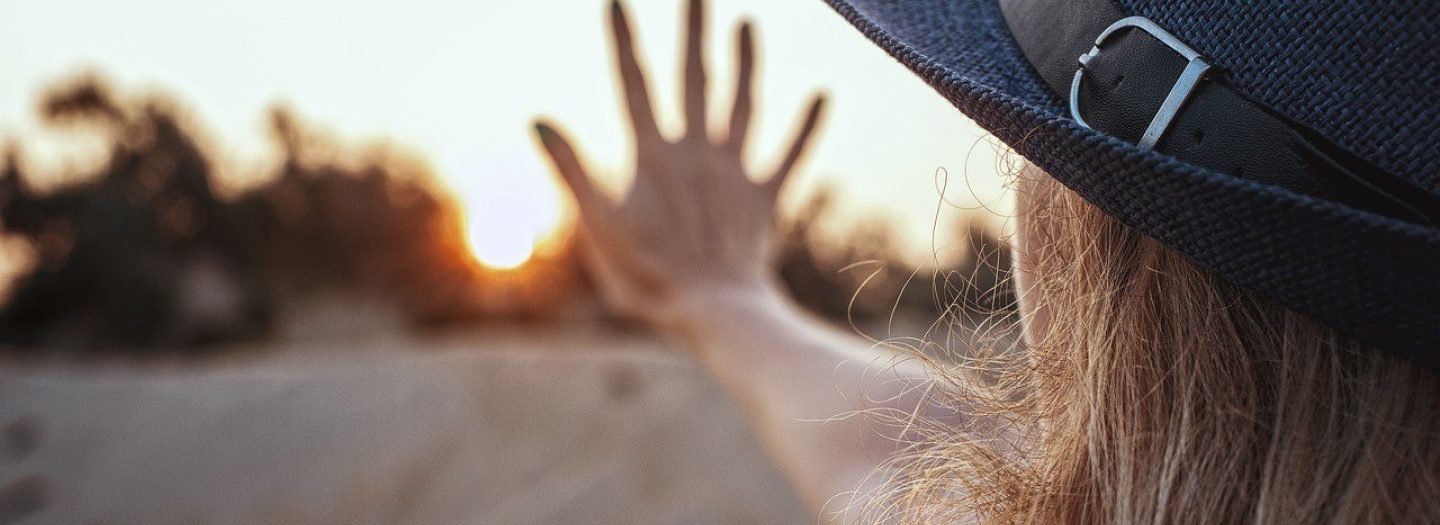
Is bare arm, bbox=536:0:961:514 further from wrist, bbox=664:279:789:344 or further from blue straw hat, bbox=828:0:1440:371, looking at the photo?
blue straw hat, bbox=828:0:1440:371

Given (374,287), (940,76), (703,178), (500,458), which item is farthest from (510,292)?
(940,76)

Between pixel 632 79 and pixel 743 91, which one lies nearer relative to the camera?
pixel 632 79

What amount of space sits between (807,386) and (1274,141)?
26.8 inches

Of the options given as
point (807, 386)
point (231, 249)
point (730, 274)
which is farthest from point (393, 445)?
point (231, 249)

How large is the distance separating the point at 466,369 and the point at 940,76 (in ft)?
17.4

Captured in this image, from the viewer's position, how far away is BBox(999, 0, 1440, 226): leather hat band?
16.8 inches

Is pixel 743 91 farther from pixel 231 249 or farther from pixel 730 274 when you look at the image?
pixel 231 249

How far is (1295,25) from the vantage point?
435mm

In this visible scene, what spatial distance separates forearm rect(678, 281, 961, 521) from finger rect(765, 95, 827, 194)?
15 cm

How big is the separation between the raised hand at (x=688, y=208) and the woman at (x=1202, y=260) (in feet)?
1.76

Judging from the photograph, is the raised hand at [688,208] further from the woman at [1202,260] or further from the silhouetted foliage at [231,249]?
the silhouetted foliage at [231,249]

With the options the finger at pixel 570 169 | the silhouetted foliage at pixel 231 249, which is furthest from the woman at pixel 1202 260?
the silhouetted foliage at pixel 231 249

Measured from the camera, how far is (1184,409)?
0.51 metres

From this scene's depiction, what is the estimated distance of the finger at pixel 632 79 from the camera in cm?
99
